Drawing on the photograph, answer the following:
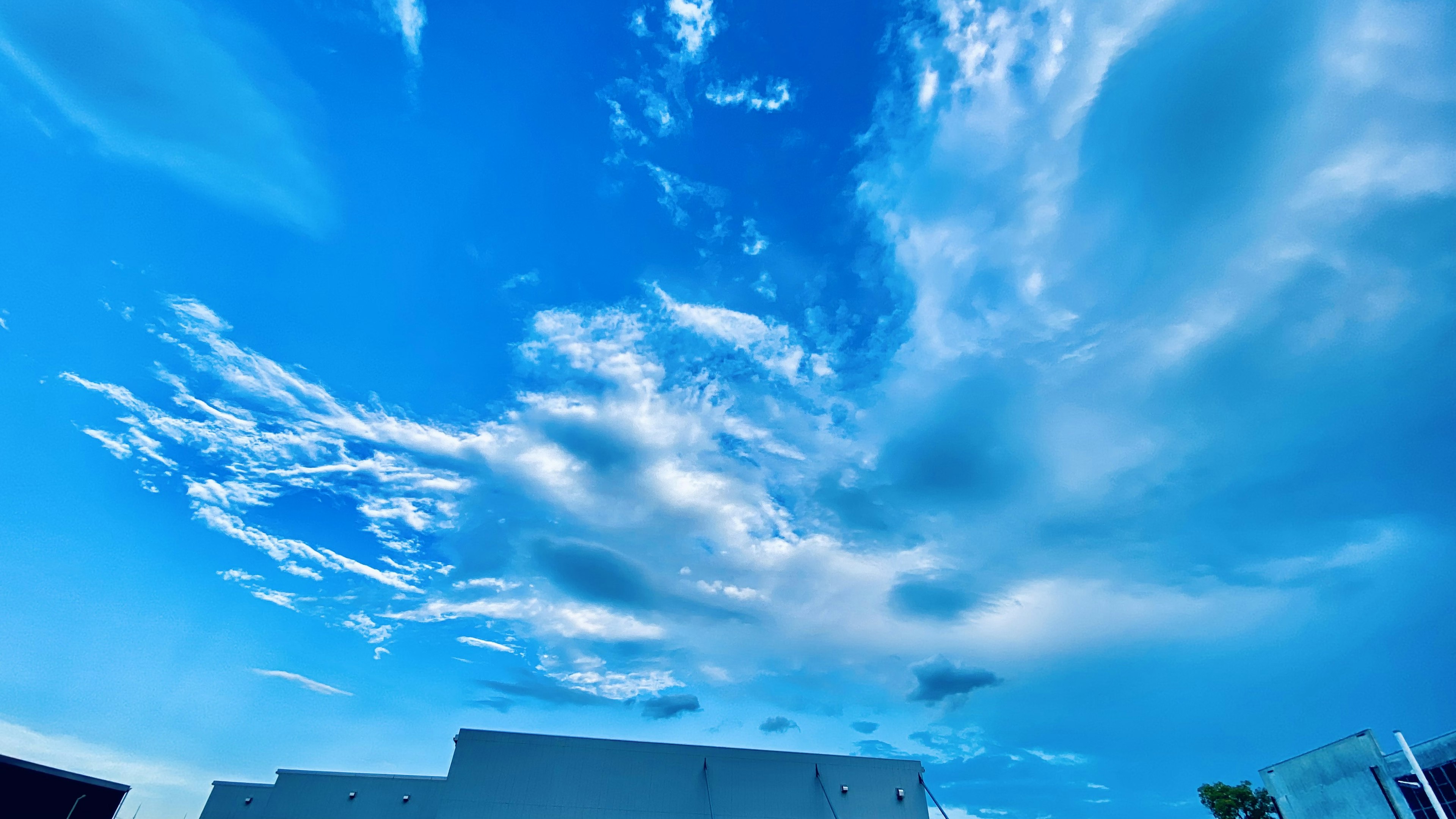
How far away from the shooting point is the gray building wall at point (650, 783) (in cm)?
3353

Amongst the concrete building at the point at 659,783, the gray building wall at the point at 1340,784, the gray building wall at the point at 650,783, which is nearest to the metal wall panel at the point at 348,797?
the concrete building at the point at 659,783

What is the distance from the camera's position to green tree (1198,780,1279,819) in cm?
4556

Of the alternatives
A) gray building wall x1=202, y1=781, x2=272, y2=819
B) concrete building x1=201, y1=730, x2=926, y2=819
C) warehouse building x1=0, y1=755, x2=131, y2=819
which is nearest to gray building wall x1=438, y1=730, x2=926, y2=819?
concrete building x1=201, y1=730, x2=926, y2=819

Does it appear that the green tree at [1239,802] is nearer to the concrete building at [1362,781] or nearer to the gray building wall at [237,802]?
the concrete building at [1362,781]

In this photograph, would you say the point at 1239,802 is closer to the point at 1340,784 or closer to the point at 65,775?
the point at 1340,784

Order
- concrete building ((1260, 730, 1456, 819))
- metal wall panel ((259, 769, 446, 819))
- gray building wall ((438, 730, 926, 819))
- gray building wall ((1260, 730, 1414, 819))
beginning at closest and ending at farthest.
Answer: concrete building ((1260, 730, 1456, 819)) < gray building wall ((1260, 730, 1414, 819)) < gray building wall ((438, 730, 926, 819)) < metal wall panel ((259, 769, 446, 819))

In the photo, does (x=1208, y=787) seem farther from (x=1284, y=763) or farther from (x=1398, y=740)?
(x=1398, y=740)

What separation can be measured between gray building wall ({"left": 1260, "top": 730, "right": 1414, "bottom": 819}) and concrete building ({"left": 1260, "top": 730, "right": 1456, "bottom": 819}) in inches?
1.2

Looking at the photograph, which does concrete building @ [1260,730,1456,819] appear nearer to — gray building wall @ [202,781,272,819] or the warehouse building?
the warehouse building

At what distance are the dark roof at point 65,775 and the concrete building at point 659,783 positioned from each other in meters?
19.4

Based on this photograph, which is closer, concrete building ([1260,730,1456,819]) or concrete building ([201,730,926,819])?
concrete building ([1260,730,1456,819])

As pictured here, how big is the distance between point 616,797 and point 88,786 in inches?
1207

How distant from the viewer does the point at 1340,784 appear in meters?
32.1

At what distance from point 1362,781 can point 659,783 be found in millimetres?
36114
